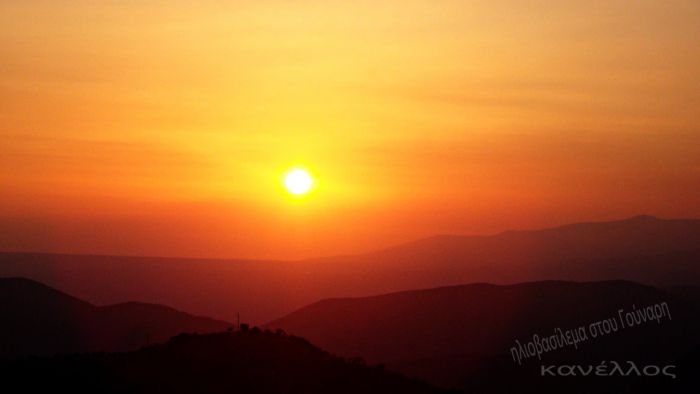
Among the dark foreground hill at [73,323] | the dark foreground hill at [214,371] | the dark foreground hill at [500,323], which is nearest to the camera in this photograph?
the dark foreground hill at [214,371]

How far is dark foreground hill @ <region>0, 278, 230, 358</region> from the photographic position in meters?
91.6

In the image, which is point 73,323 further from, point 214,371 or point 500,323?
point 214,371

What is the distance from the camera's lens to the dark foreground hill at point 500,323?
84.4 metres

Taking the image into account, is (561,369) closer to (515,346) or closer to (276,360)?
(515,346)

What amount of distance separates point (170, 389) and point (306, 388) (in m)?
4.73

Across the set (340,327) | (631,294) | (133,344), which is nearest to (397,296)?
(340,327)

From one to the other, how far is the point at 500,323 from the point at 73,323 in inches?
1634

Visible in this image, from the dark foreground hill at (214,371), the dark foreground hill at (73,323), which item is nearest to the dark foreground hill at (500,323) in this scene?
the dark foreground hill at (73,323)

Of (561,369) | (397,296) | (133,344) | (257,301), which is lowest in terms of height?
(561,369)

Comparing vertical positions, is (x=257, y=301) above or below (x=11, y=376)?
above

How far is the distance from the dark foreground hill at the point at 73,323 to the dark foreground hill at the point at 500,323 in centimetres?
1233

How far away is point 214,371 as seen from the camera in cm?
3278

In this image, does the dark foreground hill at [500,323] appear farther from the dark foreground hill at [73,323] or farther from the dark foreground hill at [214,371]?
the dark foreground hill at [214,371]

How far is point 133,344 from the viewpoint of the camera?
3716 inches
